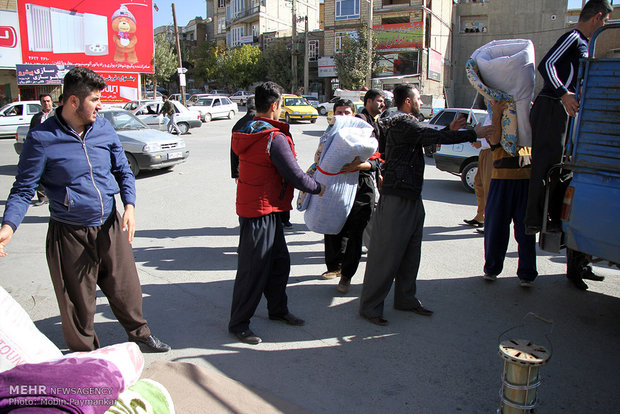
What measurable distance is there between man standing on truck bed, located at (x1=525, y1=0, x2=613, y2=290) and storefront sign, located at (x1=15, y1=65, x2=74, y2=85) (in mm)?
25849

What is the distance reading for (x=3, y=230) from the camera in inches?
107

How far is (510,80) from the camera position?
4121mm

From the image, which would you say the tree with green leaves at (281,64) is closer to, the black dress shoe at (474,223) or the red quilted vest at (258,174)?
the black dress shoe at (474,223)

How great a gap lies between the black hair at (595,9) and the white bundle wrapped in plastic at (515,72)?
1.43ft

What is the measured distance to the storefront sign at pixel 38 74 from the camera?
24453 mm

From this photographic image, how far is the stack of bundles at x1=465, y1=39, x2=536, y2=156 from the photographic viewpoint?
13.3 ft

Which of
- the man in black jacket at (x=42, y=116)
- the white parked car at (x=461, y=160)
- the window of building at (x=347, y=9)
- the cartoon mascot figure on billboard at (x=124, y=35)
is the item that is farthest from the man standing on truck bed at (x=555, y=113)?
the window of building at (x=347, y=9)

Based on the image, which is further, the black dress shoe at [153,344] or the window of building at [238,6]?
the window of building at [238,6]

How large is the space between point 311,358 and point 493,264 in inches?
91.7

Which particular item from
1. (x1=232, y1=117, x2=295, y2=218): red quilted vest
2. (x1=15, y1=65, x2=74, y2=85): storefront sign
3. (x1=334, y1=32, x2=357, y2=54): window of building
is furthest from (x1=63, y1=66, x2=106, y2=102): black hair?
(x1=334, y1=32, x2=357, y2=54): window of building

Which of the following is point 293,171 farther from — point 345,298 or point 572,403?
point 572,403

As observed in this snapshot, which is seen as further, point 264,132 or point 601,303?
point 601,303

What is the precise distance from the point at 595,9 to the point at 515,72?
72 centimetres

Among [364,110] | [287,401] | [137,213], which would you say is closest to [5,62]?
[137,213]
